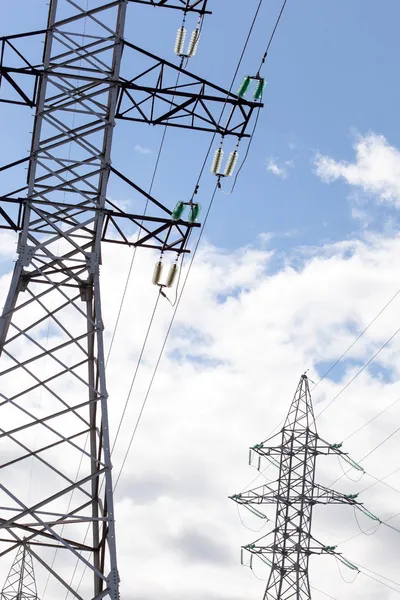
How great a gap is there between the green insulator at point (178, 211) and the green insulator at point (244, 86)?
227 cm

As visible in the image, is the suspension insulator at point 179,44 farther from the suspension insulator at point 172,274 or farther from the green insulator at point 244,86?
the suspension insulator at point 172,274

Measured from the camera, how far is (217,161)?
19734mm

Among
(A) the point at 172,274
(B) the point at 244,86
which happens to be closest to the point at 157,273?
(A) the point at 172,274

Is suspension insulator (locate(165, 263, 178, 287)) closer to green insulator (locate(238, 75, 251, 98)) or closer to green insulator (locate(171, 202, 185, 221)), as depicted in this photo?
green insulator (locate(171, 202, 185, 221))

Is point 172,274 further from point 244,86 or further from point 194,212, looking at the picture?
point 244,86

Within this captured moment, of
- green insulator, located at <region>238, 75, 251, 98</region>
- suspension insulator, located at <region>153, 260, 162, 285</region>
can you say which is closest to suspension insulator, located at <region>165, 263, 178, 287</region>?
suspension insulator, located at <region>153, 260, 162, 285</region>

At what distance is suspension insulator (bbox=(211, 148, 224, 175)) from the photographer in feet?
64.7

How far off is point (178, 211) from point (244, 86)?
261 centimetres

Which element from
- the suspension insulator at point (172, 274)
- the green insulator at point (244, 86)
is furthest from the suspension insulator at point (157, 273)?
the green insulator at point (244, 86)

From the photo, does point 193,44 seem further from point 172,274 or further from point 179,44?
point 172,274

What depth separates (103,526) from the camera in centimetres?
1784

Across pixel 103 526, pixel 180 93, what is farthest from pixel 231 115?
pixel 103 526

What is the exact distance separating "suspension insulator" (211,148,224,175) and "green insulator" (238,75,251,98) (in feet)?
3.72

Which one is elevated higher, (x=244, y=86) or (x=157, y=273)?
(x=244, y=86)
